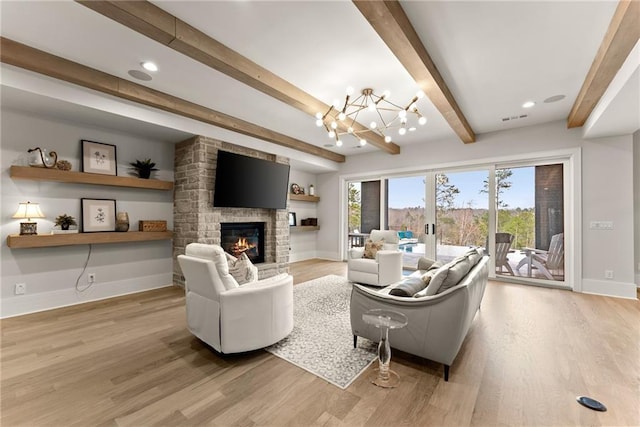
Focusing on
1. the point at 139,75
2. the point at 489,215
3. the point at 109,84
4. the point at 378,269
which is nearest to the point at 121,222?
the point at 109,84

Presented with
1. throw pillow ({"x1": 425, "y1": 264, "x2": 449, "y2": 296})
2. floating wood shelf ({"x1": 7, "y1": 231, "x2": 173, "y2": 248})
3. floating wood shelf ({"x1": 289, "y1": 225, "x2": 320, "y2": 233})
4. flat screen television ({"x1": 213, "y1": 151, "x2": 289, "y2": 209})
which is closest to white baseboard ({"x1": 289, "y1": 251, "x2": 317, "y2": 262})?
floating wood shelf ({"x1": 289, "y1": 225, "x2": 320, "y2": 233})

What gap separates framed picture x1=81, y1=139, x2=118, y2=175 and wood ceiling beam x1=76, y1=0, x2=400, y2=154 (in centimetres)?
254

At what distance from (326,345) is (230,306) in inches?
38.5

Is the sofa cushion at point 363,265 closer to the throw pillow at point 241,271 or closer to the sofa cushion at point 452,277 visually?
the sofa cushion at point 452,277

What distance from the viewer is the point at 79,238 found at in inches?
140

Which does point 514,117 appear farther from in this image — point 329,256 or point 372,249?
point 329,256

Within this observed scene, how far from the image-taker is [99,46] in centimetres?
255

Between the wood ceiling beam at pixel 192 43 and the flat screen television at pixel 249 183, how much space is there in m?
1.76

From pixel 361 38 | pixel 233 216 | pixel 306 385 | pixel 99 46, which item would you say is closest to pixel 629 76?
pixel 361 38

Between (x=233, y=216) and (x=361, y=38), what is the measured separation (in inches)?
144

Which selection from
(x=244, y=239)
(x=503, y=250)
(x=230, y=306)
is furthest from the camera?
(x=244, y=239)

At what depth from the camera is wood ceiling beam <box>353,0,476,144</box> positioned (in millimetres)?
1921

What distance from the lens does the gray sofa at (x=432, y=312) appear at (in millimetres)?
1980

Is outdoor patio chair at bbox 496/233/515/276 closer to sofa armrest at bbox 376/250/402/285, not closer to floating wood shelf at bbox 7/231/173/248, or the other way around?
sofa armrest at bbox 376/250/402/285
